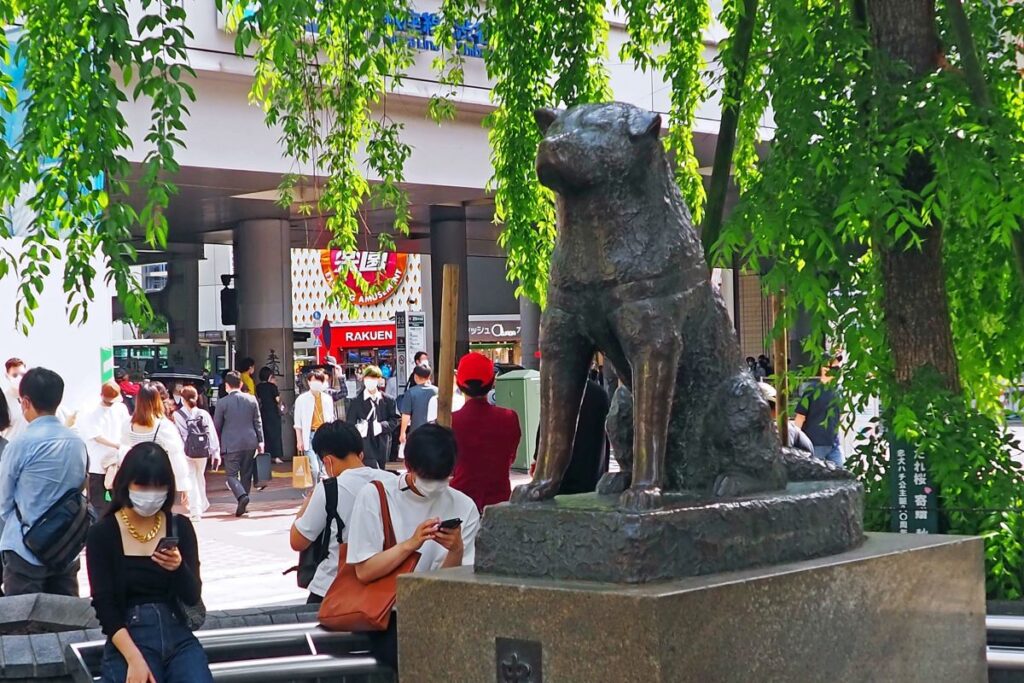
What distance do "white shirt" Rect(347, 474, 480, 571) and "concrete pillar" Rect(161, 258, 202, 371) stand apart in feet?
83.7

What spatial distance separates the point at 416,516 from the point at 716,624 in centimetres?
215

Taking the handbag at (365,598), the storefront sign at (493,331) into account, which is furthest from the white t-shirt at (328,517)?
the storefront sign at (493,331)

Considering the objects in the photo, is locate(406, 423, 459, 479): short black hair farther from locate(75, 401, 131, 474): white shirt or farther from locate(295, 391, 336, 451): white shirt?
locate(295, 391, 336, 451): white shirt

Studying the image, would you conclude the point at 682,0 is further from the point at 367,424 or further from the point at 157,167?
the point at 367,424

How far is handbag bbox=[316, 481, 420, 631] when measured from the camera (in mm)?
5539

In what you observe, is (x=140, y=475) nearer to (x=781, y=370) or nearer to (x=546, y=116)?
(x=546, y=116)

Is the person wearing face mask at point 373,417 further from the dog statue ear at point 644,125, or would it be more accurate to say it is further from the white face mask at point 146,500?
the dog statue ear at point 644,125

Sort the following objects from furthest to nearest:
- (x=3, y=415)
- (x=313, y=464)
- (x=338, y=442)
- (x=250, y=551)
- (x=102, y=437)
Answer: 1. (x=313, y=464)
2. (x=250, y=551)
3. (x=102, y=437)
4. (x=3, y=415)
5. (x=338, y=442)

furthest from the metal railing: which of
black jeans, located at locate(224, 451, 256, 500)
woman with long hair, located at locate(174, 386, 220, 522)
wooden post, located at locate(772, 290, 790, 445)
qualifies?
black jeans, located at locate(224, 451, 256, 500)

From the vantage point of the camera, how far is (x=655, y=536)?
12.1ft

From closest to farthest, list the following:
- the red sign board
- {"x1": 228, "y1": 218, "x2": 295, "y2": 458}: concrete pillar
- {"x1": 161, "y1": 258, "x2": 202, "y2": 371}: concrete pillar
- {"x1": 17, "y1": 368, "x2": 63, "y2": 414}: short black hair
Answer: {"x1": 17, "y1": 368, "x2": 63, "y2": 414}: short black hair → {"x1": 228, "y1": 218, "x2": 295, "y2": 458}: concrete pillar → {"x1": 161, "y1": 258, "x2": 202, "y2": 371}: concrete pillar → the red sign board

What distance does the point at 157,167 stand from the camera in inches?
231

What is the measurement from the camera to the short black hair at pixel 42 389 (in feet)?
27.0

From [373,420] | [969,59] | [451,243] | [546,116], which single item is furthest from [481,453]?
[451,243]
